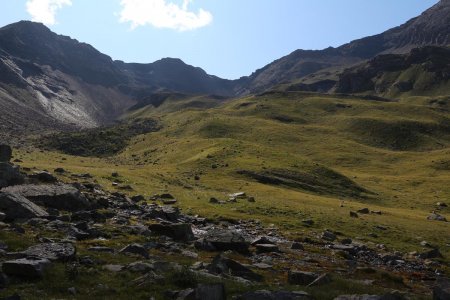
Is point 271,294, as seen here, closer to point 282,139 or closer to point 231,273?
point 231,273

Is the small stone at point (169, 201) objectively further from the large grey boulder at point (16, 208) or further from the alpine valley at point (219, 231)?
the large grey boulder at point (16, 208)

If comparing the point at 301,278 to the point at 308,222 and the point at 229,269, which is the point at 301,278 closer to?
the point at 229,269

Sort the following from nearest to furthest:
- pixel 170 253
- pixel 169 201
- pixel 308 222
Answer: pixel 170 253, pixel 308 222, pixel 169 201

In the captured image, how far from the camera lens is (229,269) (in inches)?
1018

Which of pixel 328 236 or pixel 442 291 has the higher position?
pixel 442 291

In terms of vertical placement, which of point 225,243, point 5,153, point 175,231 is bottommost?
point 225,243

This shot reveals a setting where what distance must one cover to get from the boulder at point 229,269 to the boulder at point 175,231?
9676 mm

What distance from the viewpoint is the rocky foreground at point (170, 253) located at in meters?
20.9

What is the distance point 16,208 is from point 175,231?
11.3 meters

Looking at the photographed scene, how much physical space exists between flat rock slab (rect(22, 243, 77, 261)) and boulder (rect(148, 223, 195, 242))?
38.6ft

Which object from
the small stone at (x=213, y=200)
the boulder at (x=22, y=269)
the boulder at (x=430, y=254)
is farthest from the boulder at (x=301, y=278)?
the small stone at (x=213, y=200)

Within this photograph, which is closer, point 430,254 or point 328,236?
point 430,254

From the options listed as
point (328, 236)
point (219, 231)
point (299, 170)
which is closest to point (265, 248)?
point (219, 231)

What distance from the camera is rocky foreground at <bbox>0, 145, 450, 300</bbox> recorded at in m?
20.9
